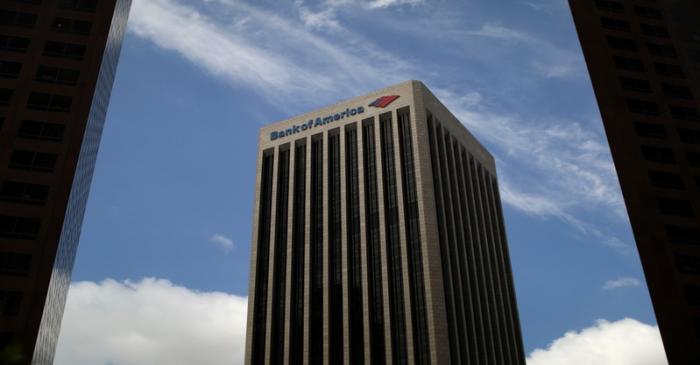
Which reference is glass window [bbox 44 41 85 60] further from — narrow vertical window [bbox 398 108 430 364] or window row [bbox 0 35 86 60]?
narrow vertical window [bbox 398 108 430 364]

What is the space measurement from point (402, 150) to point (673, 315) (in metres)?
56.9

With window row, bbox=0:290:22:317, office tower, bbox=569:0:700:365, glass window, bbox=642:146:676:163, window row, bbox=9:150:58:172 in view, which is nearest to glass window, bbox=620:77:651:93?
office tower, bbox=569:0:700:365

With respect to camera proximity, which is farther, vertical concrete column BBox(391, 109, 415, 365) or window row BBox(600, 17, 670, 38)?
vertical concrete column BBox(391, 109, 415, 365)

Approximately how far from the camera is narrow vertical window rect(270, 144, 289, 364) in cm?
9938

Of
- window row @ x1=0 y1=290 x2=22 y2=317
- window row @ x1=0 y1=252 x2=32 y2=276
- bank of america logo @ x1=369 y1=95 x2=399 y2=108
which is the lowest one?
window row @ x1=0 y1=290 x2=22 y2=317

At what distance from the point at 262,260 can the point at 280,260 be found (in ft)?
14.2

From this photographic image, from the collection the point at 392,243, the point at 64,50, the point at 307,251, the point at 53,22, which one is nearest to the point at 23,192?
the point at 64,50

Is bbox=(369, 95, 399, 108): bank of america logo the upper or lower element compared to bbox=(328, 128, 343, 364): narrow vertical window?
upper

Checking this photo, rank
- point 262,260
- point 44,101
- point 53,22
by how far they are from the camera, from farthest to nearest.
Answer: point 262,260 < point 53,22 < point 44,101

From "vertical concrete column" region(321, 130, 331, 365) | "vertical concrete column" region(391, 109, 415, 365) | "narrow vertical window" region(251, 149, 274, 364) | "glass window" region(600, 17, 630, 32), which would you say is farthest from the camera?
"narrow vertical window" region(251, 149, 274, 364)

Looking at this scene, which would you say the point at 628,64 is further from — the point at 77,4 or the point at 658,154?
the point at 77,4

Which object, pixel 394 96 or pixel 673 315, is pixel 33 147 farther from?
pixel 673 315

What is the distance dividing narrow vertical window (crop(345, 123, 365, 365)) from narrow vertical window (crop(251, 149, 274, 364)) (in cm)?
1810

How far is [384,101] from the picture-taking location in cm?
11162
